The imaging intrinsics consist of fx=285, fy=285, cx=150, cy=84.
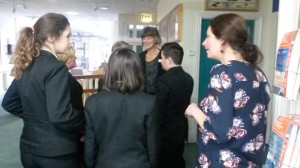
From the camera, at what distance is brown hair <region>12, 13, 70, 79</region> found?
1.48 metres

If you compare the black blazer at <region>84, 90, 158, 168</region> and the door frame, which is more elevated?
the door frame

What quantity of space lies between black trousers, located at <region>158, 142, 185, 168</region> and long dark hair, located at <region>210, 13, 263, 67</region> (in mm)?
1280

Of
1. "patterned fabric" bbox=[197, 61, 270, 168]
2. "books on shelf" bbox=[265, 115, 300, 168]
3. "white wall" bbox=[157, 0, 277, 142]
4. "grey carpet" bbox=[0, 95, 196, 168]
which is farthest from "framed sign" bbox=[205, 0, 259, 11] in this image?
"books on shelf" bbox=[265, 115, 300, 168]

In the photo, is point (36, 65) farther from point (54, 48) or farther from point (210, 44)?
point (210, 44)

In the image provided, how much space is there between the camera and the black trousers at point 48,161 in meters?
1.50

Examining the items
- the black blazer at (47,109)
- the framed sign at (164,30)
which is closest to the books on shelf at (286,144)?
the black blazer at (47,109)

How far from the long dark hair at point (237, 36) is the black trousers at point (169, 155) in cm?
128

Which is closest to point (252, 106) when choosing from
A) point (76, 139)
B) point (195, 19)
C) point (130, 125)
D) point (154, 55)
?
point (130, 125)

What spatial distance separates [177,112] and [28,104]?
4.05 ft

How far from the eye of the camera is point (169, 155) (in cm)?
240

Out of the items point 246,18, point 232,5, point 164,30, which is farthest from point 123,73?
point 164,30

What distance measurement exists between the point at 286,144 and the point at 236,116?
292 mm

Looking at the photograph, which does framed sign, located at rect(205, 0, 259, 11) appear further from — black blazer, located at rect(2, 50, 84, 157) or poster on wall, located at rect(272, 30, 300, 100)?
poster on wall, located at rect(272, 30, 300, 100)

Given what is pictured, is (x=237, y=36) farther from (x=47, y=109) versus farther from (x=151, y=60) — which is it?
(x=151, y=60)
